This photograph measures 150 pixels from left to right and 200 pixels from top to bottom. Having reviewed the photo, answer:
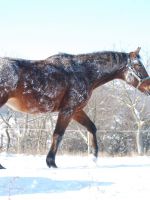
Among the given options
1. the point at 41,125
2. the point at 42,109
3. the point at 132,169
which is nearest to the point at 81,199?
the point at 132,169

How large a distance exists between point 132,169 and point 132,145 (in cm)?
3886

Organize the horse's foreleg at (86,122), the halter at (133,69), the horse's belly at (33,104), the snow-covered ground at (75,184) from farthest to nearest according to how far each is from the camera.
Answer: the halter at (133,69)
the horse's foreleg at (86,122)
the horse's belly at (33,104)
the snow-covered ground at (75,184)

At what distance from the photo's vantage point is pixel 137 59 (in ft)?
36.6

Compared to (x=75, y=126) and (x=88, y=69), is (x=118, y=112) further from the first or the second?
(x=88, y=69)

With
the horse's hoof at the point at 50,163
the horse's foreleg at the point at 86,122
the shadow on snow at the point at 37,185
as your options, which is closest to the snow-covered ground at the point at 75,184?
the shadow on snow at the point at 37,185

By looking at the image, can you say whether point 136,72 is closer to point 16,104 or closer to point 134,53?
point 134,53

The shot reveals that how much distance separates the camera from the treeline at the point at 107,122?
4341 centimetres

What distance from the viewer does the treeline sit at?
43.4 metres

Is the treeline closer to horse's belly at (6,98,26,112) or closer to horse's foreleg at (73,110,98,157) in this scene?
horse's foreleg at (73,110,98,157)

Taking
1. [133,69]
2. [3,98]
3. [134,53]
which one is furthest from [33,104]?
[134,53]

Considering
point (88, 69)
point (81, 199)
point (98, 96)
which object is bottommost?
point (81, 199)

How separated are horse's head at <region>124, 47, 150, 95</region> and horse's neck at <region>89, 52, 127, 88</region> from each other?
0.15 m

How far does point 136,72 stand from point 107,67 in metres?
0.78

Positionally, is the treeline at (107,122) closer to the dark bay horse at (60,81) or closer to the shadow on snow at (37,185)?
the dark bay horse at (60,81)
